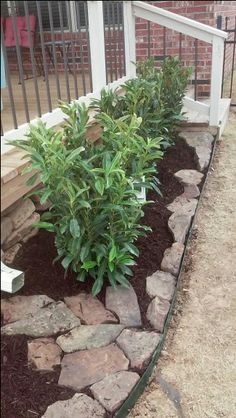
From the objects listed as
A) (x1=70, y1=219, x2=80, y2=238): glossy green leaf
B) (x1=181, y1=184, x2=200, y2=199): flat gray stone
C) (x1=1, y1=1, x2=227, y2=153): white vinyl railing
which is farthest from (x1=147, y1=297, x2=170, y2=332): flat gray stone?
(x1=1, y1=1, x2=227, y2=153): white vinyl railing

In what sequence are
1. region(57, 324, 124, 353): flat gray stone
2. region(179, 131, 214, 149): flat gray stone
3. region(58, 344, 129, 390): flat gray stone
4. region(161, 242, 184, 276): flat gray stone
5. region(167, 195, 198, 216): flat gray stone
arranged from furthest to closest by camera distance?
region(179, 131, 214, 149): flat gray stone < region(167, 195, 198, 216): flat gray stone < region(161, 242, 184, 276): flat gray stone < region(57, 324, 124, 353): flat gray stone < region(58, 344, 129, 390): flat gray stone

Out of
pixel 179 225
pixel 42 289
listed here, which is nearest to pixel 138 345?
pixel 42 289

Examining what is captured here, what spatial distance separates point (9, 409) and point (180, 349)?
0.95 m

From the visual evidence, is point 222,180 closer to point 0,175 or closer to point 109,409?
point 109,409

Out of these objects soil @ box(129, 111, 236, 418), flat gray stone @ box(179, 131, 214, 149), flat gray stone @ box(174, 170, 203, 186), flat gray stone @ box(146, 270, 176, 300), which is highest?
flat gray stone @ box(179, 131, 214, 149)

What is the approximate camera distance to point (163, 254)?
8.75 feet

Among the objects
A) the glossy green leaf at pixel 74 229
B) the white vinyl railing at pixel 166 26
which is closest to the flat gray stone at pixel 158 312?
the glossy green leaf at pixel 74 229

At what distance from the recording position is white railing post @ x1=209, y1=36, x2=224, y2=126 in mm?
4090

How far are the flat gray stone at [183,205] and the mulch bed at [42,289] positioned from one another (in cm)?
7

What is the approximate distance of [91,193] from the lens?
82.4 inches

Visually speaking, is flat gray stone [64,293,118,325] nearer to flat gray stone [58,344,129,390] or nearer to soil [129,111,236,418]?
flat gray stone [58,344,129,390]

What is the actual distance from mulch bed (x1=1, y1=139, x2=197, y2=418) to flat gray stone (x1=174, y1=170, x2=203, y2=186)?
492 mm

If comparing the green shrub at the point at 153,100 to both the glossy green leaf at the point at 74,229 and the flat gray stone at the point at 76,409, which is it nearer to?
the glossy green leaf at the point at 74,229

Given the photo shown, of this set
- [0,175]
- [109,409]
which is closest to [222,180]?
[109,409]
